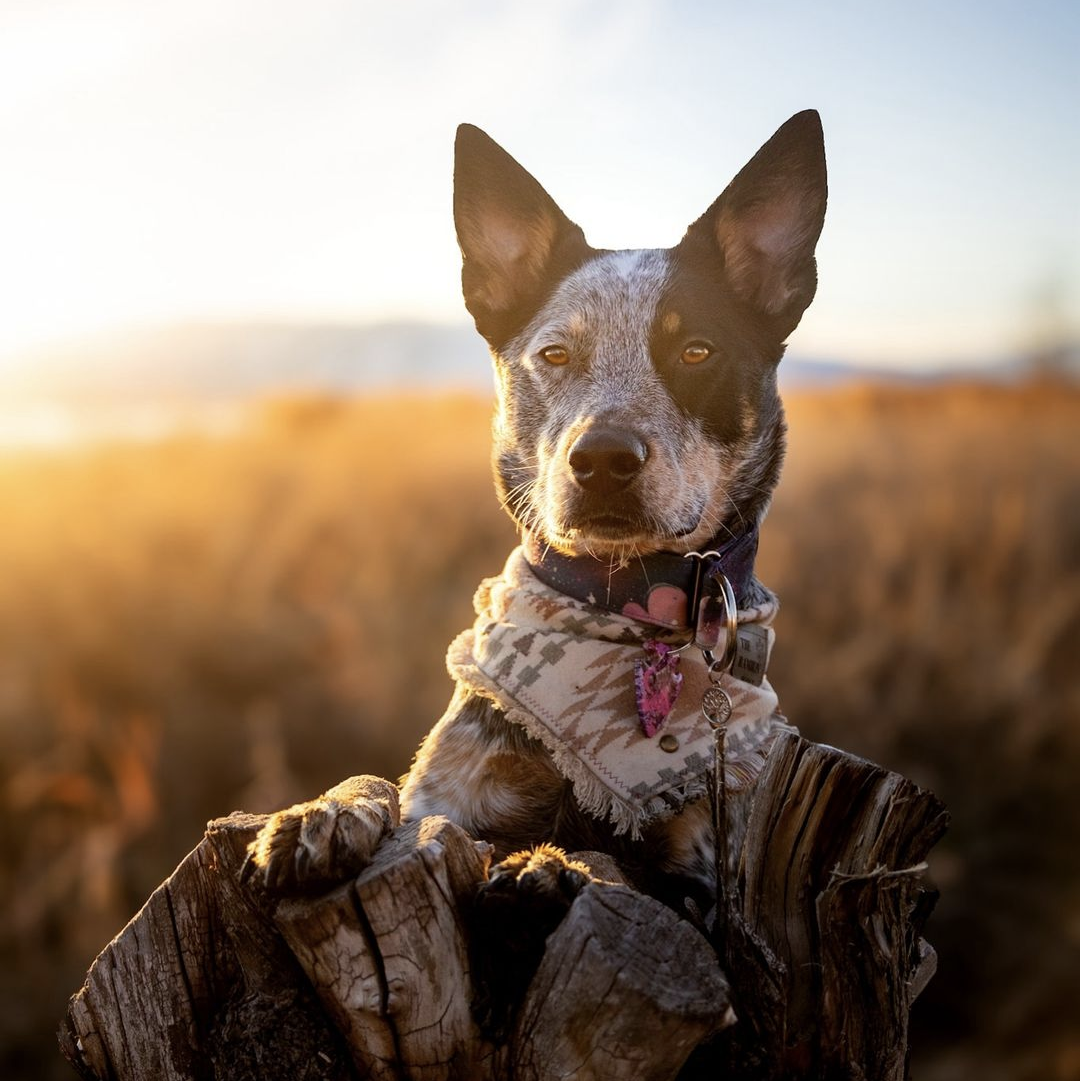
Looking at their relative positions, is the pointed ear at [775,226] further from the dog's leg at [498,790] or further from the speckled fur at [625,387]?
the dog's leg at [498,790]

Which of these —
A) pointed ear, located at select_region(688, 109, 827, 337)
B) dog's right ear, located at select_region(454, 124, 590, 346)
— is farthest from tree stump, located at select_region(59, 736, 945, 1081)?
dog's right ear, located at select_region(454, 124, 590, 346)

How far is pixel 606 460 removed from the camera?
2.54 m

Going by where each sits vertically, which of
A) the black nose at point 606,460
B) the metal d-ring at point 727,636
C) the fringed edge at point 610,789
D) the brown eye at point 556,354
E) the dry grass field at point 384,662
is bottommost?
the dry grass field at point 384,662

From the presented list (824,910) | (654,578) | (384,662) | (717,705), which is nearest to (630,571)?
(654,578)

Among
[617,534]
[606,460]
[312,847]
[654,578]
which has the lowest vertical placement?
[312,847]

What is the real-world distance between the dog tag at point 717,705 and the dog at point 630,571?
12 millimetres

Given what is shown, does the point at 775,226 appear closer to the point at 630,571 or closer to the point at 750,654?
the point at 630,571

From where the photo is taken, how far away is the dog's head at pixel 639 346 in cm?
262

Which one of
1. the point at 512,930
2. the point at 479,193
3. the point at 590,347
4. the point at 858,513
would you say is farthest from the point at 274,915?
the point at 858,513

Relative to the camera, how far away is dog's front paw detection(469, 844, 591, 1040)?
1957mm

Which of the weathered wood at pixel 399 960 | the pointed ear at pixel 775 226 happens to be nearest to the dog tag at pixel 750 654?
the weathered wood at pixel 399 960

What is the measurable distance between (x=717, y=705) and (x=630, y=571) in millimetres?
421

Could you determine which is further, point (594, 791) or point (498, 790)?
point (498, 790)

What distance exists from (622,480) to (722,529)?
385 millimetres
